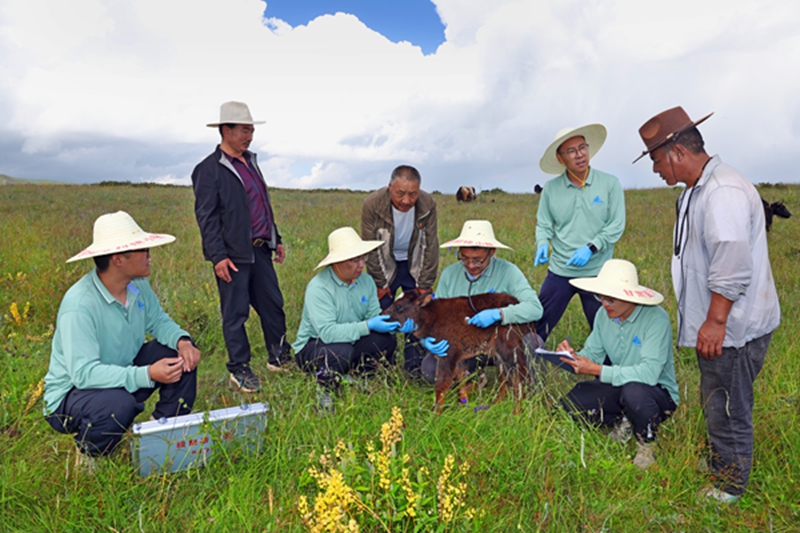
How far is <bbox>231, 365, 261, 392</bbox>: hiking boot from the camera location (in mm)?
5236

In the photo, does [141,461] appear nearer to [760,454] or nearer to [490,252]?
[490,252]

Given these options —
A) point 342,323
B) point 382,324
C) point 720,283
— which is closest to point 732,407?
point 720,283

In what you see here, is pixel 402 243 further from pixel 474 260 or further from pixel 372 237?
pixel 474 260

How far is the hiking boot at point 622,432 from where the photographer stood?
156 inches

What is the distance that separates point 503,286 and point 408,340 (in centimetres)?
119

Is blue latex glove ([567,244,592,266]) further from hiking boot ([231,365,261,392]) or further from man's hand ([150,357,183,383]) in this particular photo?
man's hand ([150,357,183,383])

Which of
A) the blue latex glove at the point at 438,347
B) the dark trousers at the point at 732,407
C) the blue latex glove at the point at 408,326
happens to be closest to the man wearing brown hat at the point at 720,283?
the dark trousers at the point at 732,407

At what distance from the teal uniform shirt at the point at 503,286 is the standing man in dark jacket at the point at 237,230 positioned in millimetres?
2019

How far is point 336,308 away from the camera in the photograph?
15.6 feet

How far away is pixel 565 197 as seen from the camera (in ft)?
16.9

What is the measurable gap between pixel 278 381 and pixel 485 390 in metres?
1.94

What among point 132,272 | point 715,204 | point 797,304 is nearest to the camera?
point 715,204

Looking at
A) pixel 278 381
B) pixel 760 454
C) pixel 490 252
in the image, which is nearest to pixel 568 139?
pixel 490 252

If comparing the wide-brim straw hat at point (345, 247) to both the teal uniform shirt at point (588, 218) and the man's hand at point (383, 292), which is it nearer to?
Answer: the man's hand at point (383, 292)
